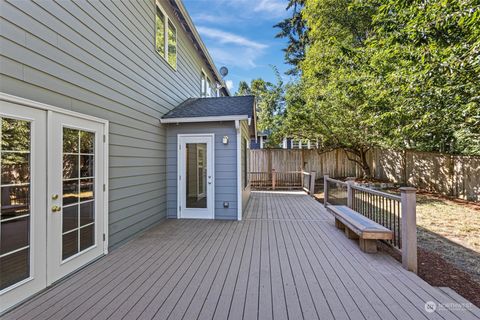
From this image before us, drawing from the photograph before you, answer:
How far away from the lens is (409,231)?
3.00 meters

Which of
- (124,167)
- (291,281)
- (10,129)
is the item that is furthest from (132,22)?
(291,281)

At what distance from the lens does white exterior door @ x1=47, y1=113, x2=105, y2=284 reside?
267cm

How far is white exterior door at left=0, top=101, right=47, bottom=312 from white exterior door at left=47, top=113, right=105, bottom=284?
122mm

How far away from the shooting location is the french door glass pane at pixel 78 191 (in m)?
2.88

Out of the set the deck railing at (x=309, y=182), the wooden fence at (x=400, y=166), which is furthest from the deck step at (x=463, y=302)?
the wooden fence at (x=400, y=166)

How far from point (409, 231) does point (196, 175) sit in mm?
4512

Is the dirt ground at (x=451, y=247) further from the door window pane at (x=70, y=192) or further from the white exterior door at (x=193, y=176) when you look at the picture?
the door window pane at (x=70, y=192)

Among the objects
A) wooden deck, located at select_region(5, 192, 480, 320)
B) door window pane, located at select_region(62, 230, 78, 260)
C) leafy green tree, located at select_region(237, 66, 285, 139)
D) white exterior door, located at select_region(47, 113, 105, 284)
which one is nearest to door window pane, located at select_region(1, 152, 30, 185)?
white exterior door, located at select_region(47, 113, 105, 284)

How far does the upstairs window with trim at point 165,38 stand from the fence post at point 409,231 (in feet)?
19.2

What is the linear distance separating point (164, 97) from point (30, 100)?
3.61 meters

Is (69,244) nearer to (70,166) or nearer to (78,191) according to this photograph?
(78,191)

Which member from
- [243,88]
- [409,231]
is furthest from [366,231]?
[243,88]

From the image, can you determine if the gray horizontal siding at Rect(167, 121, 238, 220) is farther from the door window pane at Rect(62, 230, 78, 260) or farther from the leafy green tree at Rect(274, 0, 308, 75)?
the leafy green tree at Rect(274, 0, 308, 75)

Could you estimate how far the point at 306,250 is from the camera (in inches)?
143
